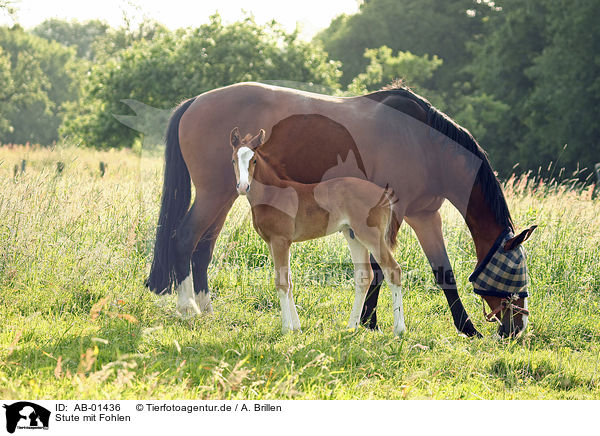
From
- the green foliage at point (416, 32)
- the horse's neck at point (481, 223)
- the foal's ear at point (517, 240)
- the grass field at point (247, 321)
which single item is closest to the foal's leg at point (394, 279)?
the grass field at point (247, 321)

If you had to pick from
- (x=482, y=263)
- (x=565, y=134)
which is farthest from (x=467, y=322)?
(x=565, y=134)

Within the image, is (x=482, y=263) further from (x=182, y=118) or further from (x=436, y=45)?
(x=436, y=45)

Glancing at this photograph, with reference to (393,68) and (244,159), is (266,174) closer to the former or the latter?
(244,159)

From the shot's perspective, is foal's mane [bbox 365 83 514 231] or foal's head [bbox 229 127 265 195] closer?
foal's head [bbox 229 127 265 195]

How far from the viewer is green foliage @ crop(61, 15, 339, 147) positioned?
781 inches

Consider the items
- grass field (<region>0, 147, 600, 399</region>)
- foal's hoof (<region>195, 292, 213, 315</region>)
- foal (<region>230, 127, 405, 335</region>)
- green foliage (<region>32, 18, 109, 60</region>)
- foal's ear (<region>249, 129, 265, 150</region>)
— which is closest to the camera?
grass field (<region>0, 147, 600, 399</region>)

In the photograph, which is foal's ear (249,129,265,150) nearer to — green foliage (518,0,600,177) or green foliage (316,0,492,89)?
green foliage (518,0,600,177)

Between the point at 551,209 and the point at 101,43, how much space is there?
4323 cm

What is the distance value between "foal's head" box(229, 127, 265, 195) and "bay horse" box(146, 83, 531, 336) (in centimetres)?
83

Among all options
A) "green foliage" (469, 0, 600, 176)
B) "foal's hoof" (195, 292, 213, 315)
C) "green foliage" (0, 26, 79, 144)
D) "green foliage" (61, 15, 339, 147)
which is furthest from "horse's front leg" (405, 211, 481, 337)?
"green foliage" (0, 26, 79, 144)

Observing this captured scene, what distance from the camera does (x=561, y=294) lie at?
20.7 feet

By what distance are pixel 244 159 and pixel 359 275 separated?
1677 millimetres
